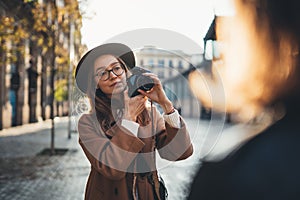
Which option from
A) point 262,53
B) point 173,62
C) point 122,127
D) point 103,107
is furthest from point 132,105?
point 262,53

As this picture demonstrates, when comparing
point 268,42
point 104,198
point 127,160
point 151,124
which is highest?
point 268,42

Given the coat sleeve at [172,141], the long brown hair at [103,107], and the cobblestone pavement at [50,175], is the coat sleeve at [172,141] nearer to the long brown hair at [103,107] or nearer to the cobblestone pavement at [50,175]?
the long brown hair at [103,107]

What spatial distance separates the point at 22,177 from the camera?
7.83m

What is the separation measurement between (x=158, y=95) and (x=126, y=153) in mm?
253

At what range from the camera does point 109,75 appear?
4.54 ft

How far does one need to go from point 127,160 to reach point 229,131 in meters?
0.37

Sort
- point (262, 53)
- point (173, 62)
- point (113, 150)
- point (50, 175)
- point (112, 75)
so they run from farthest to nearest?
point (50, 175)
point (173, 62)
point (112, 75)
point (113, 150)
point (262, 53)

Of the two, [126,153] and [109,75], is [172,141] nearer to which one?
[126,153]

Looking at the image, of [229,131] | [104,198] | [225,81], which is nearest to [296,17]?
[225,81]

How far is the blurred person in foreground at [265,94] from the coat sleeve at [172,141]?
352mm

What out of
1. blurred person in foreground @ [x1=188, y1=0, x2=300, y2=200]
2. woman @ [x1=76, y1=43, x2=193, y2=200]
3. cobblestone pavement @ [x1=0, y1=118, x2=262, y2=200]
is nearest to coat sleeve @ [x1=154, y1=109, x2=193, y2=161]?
woman @ [x1=76, y1=43, x2=193, y2=200]

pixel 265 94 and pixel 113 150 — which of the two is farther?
pixel 113 150

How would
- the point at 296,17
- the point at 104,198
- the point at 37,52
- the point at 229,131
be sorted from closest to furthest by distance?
the point at 296,17 → the point at 229,131 → the point at 104,198 → the point at 37,52

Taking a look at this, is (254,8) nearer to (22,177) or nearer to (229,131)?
(229,131)
